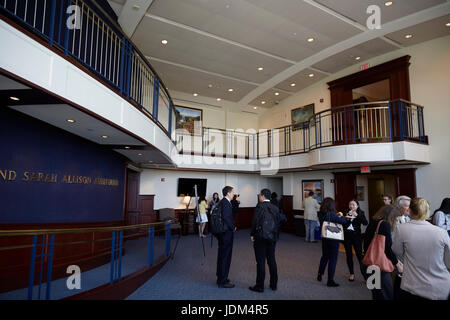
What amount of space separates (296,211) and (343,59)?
20.3ft

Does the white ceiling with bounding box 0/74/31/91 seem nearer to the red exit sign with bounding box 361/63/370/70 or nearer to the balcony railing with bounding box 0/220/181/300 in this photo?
the balcony railing with bounding box 0/220/181/300

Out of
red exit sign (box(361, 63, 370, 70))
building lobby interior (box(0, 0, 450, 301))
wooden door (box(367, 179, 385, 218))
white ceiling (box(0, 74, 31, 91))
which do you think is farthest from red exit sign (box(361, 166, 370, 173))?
white ceiling (box(0, 74, 31, 91))

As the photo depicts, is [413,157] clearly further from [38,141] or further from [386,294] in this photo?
[38,141]

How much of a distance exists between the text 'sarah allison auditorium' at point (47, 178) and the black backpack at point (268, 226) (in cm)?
370

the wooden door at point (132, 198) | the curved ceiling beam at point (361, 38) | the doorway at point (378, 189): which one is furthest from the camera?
the doorway at point (378, 189)

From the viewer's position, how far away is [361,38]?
8.28 m

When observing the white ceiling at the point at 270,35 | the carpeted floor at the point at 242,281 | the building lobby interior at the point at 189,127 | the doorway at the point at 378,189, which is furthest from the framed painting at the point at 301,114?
the carpeted floor at the point at 242,281

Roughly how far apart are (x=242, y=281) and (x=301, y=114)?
870 centimetres

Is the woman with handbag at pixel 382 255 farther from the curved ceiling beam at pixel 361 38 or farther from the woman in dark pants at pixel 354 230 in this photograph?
the curved ceiling beam at pixel 361 38

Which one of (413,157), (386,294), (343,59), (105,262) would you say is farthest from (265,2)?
(105,262)

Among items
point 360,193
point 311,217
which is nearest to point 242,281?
point 311,217

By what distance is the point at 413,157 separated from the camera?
7.36 m

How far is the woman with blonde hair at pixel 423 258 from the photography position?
2207 millimetres

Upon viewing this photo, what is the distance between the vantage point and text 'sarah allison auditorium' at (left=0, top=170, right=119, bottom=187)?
3982 millimetres
